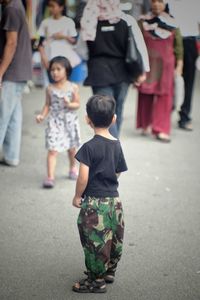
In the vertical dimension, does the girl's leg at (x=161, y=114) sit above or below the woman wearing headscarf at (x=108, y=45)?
below

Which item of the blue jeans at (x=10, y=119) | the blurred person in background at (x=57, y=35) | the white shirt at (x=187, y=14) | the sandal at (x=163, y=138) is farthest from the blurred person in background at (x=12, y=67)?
the sandal at (x=163, y=138)

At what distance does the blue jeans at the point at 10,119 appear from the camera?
5.21 meters

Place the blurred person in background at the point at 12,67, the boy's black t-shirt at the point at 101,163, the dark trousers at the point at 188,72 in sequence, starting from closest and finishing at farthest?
the boy's black t-shirt at the point at 101,163 → the blurred person in background at the point at 12,67 → the dark trousers at the point at 188,72

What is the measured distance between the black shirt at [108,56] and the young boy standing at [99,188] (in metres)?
1.46

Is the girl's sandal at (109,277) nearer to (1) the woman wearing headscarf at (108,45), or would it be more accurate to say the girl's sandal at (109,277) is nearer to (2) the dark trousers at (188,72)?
(1) the woman wearing headscarf at (108,45)

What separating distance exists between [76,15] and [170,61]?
95.9 inches

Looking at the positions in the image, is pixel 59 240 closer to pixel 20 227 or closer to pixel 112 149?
pixel 20 227

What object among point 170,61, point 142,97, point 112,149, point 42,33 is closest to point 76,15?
point 42,33

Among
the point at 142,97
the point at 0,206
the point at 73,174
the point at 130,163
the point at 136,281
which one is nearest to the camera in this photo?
the point at 136,281

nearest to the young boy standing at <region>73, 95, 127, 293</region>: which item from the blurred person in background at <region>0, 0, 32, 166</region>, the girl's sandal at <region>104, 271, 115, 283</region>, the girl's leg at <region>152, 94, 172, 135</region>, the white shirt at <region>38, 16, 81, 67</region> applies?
the girl's sandal at <region>104, 271, 115, 283</region>

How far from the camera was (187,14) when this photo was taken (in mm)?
3527

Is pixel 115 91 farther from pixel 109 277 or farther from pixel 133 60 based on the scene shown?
pixel 109 277

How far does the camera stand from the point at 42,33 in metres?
4.60

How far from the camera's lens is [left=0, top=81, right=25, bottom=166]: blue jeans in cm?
521
